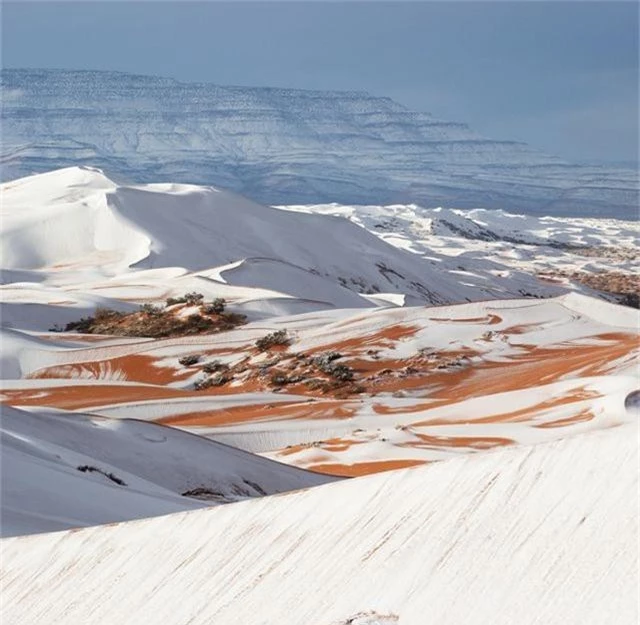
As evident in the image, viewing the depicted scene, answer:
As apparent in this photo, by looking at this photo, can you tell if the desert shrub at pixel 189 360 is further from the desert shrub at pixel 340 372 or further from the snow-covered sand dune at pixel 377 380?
the desert shrub at pixel 340 372

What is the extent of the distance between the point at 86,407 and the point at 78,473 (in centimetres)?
1267

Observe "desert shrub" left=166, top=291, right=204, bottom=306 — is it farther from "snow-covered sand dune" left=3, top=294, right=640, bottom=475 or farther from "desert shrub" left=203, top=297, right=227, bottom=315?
"snow-covered sand dune" left=3, top=294, right=640, bottom=475

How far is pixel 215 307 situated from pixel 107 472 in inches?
964

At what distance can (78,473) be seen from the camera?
401 inches

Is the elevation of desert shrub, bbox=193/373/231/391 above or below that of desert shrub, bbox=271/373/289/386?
below

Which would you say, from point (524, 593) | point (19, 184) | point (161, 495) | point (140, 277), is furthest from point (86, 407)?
point (19, 184)

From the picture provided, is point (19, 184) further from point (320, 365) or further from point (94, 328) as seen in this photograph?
point (320, 365)

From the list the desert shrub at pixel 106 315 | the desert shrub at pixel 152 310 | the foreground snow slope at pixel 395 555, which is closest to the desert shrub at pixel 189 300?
the desert shrub at pixel 152 310

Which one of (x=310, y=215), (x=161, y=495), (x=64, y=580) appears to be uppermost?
(x=64, y=580)

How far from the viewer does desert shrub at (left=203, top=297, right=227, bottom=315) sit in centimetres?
3533

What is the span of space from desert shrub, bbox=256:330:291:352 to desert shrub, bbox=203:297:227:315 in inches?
222

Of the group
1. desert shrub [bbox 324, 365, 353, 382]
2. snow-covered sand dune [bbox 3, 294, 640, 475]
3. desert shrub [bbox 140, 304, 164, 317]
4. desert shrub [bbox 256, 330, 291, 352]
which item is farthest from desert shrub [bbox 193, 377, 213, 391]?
desert shrub [bbox 140, 304, 164, 317]

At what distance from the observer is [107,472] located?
1111 centimetres

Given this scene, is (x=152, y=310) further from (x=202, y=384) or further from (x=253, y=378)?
(x=253, y=378)
